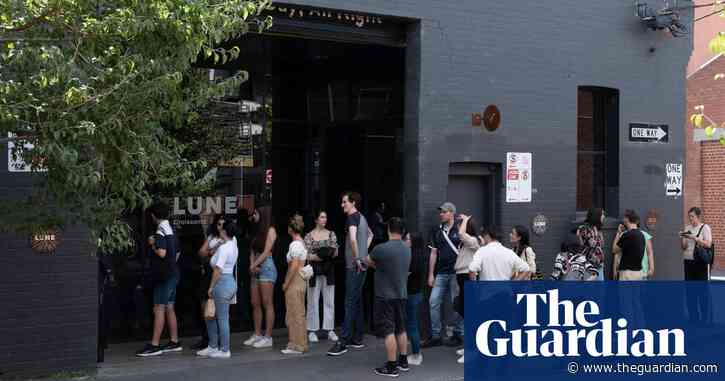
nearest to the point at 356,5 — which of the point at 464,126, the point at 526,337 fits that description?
the point at 464,126

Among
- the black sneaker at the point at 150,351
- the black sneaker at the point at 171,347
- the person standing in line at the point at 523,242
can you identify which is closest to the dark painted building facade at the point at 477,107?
the person standing in line at the point at 523,242

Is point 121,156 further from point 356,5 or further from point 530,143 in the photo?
point 530,143

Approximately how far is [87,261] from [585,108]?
331 inches

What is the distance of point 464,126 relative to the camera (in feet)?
41.0

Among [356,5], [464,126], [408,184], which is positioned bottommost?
[408,184]

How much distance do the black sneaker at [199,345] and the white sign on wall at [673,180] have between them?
8204 millimetres

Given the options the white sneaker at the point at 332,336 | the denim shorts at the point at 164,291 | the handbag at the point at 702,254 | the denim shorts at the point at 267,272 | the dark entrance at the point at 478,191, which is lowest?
the white sneaker at the point at 332,336

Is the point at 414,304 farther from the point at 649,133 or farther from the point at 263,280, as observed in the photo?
the point at 649,133

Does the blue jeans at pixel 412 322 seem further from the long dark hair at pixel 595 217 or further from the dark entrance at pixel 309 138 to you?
the long dark hair at pixel 595 217

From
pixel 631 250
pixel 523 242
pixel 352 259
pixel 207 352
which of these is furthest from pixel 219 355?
pixel 631 250

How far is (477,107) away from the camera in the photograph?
41.4ft

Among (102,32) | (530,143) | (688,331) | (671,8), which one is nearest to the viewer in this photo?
(102,32)

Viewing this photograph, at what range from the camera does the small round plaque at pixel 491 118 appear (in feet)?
41.5

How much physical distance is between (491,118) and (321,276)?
3.32 meters
